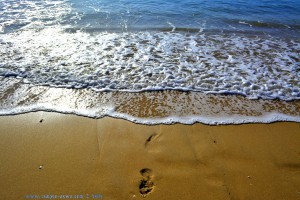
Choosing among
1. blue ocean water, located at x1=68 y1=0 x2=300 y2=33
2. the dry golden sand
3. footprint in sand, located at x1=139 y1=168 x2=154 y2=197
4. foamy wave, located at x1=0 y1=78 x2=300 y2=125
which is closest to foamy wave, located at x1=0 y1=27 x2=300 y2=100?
foamy wave, located at x1=0 y1=78 x2=300 y2=125

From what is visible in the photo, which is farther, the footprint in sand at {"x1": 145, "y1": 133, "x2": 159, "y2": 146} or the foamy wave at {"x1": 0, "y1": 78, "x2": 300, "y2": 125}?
the foamy wave at {"x1": 0, "y1": 78, "x2": 300, "y2": 125}

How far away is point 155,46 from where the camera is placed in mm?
7492

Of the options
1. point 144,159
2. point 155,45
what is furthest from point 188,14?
point 144,159

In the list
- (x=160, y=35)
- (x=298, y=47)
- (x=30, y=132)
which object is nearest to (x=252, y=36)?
(x=298, y=47)

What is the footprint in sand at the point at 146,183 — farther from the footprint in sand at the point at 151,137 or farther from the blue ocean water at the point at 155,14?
the blue ocean water at the point at 155,14

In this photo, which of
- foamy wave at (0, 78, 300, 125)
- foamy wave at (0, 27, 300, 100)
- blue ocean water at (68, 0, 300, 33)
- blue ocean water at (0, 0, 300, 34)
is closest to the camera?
foamy wave at (0, 78, 300, 125)

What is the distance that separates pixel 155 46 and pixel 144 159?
4876 mm

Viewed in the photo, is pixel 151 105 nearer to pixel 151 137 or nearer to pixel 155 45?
pixel 151 137

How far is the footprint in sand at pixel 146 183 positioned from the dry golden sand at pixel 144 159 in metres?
0.01

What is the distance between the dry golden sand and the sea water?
4.17 ft

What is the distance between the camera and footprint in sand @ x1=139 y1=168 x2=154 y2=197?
2959mm

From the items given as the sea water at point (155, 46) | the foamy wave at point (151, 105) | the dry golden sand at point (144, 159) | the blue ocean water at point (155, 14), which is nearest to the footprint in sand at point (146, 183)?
the dry golden sand at point (144, 159)

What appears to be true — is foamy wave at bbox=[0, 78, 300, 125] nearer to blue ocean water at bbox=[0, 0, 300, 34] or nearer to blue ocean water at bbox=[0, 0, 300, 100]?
blue ocean water at bbox=[0, 0, 300, 100]

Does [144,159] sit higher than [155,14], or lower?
lower
